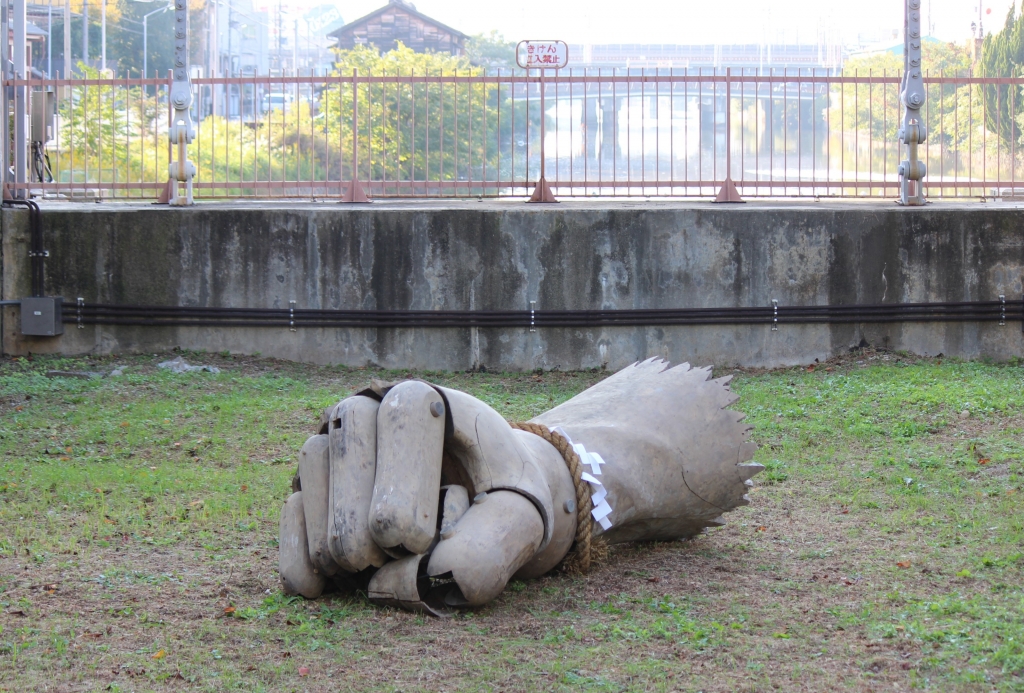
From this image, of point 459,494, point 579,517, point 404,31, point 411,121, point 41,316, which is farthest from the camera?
point 404,31

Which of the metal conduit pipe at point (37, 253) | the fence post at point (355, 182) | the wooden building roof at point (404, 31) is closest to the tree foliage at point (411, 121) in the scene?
the fence post at point (355, 182)

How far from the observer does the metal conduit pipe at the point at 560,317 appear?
10.9 meters

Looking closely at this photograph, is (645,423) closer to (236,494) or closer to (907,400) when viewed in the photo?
(236,494)

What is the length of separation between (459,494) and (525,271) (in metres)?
6.17

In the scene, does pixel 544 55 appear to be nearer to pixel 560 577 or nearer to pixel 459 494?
pixel 560 577

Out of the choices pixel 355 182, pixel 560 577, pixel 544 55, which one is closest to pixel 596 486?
pixel 560 577

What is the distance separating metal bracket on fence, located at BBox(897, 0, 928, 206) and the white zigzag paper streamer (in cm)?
737

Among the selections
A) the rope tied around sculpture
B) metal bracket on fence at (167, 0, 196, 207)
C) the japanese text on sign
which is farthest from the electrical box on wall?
the rope tied around sculpture

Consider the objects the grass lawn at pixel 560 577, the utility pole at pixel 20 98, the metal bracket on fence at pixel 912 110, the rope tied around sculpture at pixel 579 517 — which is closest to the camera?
the grass lawn at pixel 560 577

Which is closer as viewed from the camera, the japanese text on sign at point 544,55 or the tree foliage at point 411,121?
the tree foliage at point 411,121

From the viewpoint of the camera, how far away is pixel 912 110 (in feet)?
38.3

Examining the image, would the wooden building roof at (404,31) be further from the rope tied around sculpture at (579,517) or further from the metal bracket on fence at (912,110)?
the rope tied around sculpture at (579,517)

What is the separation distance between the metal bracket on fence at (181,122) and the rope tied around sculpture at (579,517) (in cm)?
720

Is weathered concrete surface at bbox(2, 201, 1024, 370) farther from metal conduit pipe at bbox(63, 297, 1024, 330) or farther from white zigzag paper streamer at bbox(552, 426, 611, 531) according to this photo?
white zigzag paper streamer at bbox(552, 426, 611, 531)
